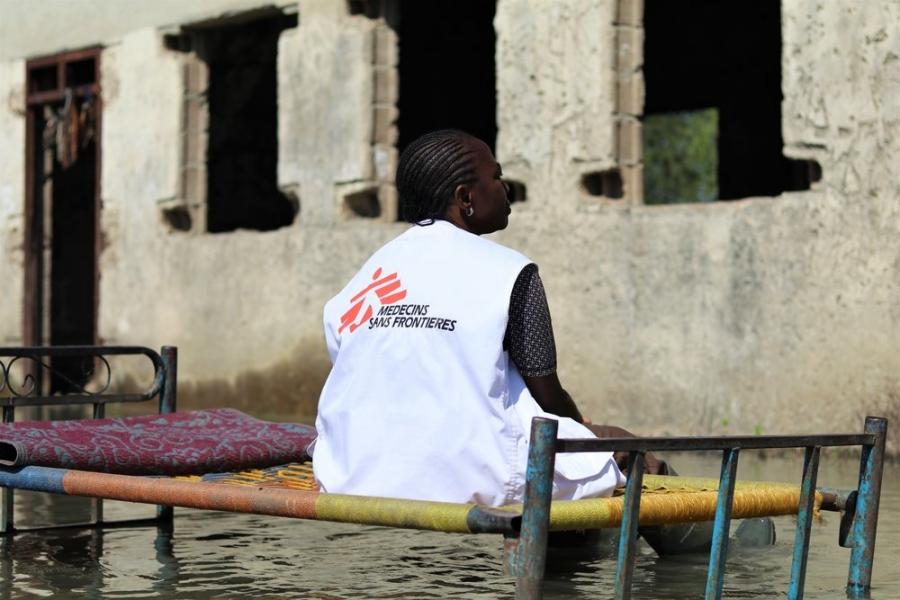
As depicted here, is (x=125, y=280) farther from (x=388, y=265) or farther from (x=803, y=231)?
(x=388, y=265)

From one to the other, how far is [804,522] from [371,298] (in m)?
1.13

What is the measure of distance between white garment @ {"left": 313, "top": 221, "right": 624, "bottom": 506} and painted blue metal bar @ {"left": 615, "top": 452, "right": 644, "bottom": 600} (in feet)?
0.87

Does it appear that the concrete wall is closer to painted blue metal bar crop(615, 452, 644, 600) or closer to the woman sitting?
the woman sitting

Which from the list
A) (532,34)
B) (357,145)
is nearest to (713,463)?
(532,34)

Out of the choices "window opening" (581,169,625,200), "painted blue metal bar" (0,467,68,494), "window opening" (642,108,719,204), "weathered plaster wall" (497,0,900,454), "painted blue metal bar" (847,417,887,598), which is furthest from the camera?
"window opening" (642,108,719,204)

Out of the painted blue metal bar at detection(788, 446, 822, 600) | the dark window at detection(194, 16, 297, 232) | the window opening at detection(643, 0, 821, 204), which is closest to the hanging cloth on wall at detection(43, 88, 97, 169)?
the dark window at detection(194, 16, 297, 232)

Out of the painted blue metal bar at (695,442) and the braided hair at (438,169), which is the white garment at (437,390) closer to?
the braided hair at (438,169)

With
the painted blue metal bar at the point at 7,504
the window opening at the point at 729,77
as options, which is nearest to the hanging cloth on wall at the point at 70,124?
the window opening at the point at 729,77

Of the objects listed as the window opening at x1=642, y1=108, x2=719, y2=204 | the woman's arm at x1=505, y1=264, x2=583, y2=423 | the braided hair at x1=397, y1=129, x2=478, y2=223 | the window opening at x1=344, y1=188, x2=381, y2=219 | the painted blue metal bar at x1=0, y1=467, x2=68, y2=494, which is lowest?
the painted blue metal bar at x1=0, y1=467, x2=68, y2=494

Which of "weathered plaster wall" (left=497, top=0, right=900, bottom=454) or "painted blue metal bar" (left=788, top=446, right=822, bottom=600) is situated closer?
"painted blue metal bar" (left=788, top=446, right=822, bottom=600)

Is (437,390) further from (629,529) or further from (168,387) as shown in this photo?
(168,387)

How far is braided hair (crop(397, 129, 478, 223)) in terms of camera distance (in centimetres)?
382

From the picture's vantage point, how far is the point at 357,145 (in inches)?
412

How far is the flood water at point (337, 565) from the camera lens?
15.0ft
